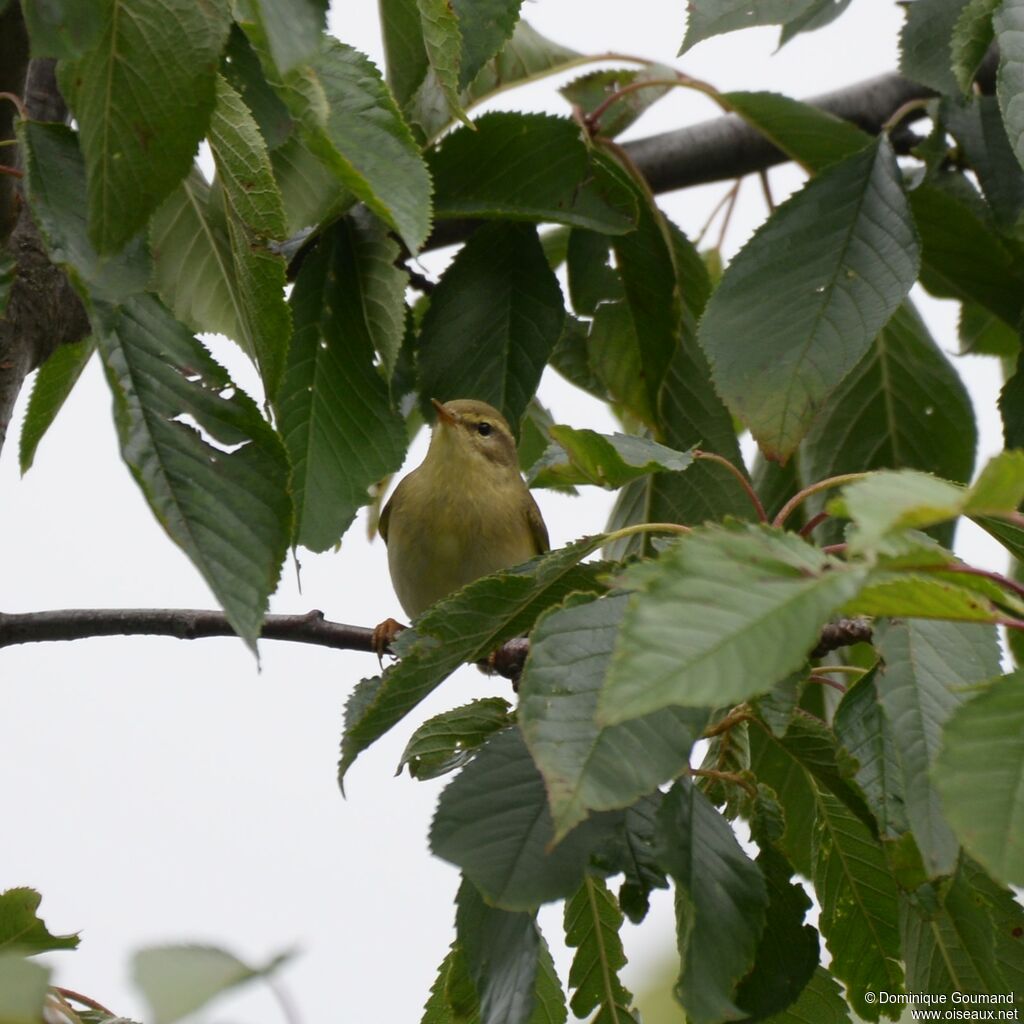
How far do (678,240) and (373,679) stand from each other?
1532 millimetres

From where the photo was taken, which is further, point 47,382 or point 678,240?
point 678,240

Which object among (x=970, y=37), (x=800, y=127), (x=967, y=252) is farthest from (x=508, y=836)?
(x=800, y=127)

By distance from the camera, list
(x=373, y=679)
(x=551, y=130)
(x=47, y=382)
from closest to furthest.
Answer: (x=373, y=679)
(x=47, y=382)
(x=551, y=130)

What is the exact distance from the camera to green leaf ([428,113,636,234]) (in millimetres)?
2846

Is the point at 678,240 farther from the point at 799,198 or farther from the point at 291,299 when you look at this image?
the point at 291,299

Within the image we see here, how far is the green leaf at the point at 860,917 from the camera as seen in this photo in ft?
7.25

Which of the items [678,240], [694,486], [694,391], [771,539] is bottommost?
[771,539]

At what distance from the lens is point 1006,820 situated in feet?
4.27

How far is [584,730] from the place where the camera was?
5.08 feet

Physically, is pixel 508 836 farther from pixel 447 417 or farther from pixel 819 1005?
pixel 447 417

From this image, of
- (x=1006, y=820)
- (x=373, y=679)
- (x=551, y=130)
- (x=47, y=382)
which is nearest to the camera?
(x=1006, y=820)

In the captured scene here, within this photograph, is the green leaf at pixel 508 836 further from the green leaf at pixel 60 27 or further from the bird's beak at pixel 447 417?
the bird's beak at pixel 447 417

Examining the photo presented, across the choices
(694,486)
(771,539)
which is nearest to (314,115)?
(771,539)

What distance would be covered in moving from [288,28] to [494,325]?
1.62 metres
